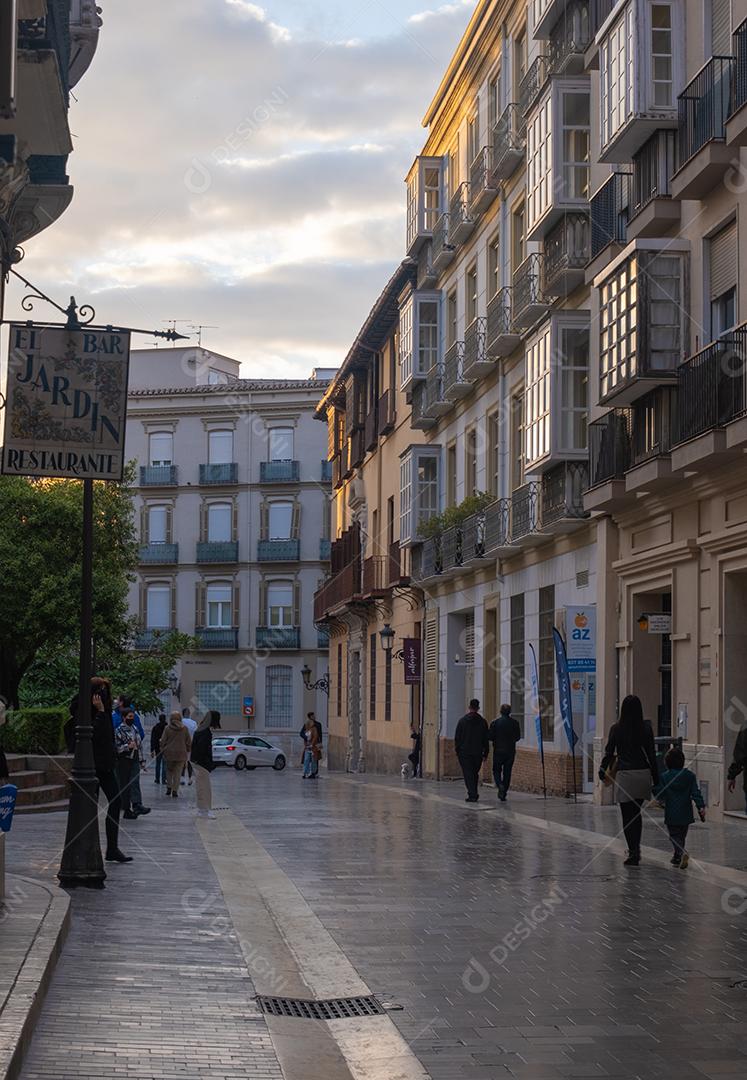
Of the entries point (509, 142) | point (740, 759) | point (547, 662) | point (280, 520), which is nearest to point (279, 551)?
point (280, 520)

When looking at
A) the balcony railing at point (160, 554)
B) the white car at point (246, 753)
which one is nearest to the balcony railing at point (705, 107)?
the white car at point (246, 753)

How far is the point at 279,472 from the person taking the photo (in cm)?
7256

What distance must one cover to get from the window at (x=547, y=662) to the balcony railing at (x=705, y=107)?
32.7 ft

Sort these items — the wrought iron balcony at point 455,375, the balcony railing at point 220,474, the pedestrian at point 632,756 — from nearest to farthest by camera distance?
1. the pedestrian at point 632,756
2. the wrought iron balcony at point 455,375
3. the balcony railing at point 220,474

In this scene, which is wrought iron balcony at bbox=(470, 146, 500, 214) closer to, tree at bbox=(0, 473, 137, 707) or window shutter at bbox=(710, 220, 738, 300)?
window shutter at bbox=(710, 220, 738, 300)

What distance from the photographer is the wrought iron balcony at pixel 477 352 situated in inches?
1319

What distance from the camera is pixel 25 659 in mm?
50344

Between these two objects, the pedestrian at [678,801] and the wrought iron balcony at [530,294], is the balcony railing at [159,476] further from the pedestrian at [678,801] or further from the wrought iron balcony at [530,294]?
the pedestrian at [678,801]

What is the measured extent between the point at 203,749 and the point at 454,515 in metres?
13.5

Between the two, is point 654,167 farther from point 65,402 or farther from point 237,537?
point 237,537

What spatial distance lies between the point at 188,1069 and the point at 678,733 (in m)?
16.0

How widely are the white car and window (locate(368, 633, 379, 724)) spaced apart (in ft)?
40.1

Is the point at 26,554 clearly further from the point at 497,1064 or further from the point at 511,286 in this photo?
the point at 497,1064

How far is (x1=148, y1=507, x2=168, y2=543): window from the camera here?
7388 cm
